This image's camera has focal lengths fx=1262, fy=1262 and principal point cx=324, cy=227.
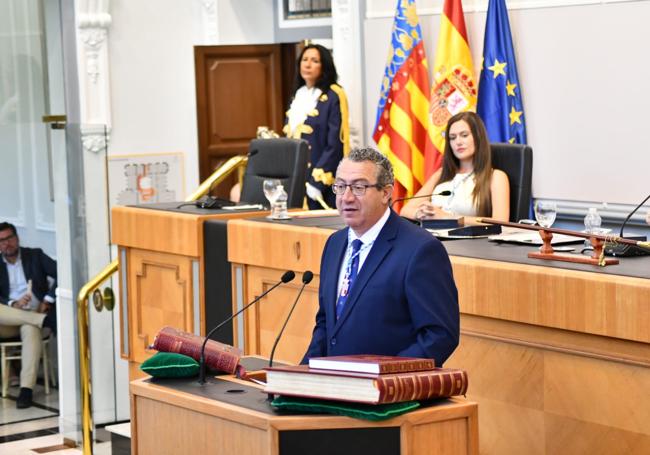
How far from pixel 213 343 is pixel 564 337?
984mm

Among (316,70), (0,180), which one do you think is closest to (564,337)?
(0,180)

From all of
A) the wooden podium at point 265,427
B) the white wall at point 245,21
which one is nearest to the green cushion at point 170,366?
the wooden podium at point 265,427

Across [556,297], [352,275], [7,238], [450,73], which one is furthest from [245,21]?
[352,275]

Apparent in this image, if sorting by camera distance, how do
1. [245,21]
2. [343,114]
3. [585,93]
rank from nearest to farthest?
[585,93] → [343,114] → [245,21]

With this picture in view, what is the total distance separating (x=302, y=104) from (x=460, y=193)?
2.65m

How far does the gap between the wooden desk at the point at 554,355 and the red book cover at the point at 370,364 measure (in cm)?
79

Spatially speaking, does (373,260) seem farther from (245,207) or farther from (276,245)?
(245,207)

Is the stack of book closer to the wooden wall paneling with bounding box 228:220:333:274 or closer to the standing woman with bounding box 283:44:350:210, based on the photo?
the wooden wall paneling with bounding box 228:220:333:274

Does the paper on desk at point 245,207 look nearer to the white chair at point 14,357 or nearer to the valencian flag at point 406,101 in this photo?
the white chair at point 14,357

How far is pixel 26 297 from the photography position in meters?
6.48

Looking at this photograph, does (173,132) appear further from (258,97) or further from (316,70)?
(316,70)

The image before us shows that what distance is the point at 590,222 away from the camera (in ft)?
13.0

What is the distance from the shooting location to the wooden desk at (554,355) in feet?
10.9

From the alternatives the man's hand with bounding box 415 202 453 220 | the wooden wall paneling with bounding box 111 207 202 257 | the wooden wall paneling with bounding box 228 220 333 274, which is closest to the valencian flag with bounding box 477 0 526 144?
the man's hand with bounding box 415 202 453 220
